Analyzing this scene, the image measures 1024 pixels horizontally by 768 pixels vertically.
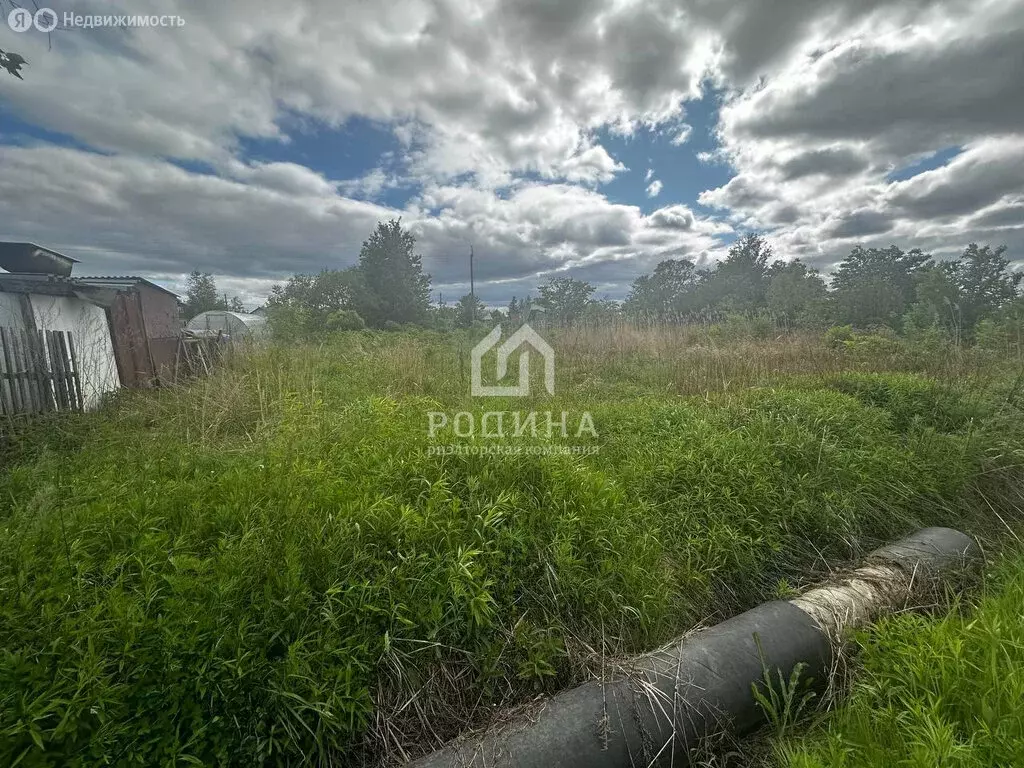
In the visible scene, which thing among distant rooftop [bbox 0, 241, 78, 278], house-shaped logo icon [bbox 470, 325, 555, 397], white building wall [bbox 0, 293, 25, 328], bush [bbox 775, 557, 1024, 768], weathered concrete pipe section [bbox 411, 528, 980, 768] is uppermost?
distant rooftop [bbox 0, 241, 78, 278]

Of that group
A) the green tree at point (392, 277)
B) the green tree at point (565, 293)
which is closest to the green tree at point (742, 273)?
the green tree at point (565, 293)

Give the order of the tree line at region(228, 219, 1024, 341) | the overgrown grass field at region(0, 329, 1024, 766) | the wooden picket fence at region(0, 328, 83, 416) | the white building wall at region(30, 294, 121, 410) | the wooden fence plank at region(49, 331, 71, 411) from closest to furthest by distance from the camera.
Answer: the overgrown grass field at region(0, 329, 1024, 766), the wooden picket fence at region(0, 328, 83, 416), the wooden fence plank at region(49, 331, 71, 411), the white building wall at region(30, 294, 121, 410), the tree line at region(228, 219, 1024, 341)

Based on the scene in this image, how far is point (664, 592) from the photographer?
2248 mm

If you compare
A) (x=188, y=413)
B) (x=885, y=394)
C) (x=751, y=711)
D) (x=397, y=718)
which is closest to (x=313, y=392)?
(x=188, y=413)

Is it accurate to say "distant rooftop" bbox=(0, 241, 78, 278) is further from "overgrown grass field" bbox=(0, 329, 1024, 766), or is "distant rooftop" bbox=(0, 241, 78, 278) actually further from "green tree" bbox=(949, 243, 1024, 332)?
"green tree" bbox=(949, 243, 1024, 332)

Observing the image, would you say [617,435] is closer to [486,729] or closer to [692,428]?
[692,428]

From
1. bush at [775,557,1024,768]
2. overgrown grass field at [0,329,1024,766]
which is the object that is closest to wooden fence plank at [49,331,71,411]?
overgrown grass field at [0,329,1024,766]

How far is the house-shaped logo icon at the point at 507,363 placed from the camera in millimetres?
5078

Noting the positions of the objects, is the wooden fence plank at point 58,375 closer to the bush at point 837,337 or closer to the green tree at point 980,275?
the bush at point 837,337

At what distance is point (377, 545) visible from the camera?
1.94 meters

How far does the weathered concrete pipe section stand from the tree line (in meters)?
8.62

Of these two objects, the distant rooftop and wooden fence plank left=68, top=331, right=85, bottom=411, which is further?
the distant rooftop

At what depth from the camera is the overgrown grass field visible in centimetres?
133

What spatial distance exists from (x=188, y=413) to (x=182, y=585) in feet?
9.51
